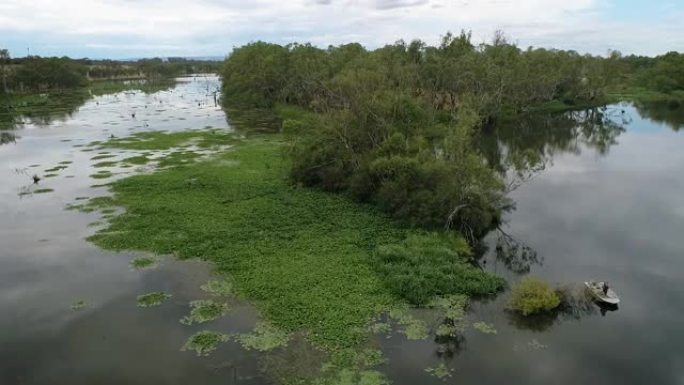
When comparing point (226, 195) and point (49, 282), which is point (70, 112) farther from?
point (49, 282)

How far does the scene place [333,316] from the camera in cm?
2341

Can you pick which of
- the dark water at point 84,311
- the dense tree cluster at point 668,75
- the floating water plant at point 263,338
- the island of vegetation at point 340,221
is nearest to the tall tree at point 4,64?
the island of vegetation at point 340,221

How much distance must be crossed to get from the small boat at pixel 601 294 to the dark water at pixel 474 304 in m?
0.57

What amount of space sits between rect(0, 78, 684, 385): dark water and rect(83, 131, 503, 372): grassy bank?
151 centimetres

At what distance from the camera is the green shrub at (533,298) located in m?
24.4

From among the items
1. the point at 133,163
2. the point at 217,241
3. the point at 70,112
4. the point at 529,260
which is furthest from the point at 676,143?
the point at 70,112

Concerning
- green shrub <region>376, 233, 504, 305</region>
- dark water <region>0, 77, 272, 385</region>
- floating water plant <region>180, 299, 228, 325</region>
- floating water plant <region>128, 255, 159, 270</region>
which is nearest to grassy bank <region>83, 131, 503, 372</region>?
green shrub <region>376, 233, 504, 305</region>

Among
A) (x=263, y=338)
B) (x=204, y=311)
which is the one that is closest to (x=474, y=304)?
(x=263, y=338)

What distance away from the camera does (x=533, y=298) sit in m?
24.5

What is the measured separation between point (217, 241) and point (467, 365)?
17.6 meters

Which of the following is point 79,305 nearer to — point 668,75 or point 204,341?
point 204,341

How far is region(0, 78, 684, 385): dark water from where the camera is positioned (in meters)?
20.6

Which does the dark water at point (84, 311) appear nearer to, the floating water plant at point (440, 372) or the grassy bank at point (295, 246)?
the grassy bank at point (295, 246)

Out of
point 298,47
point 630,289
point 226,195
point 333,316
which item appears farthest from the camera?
point 298,47
